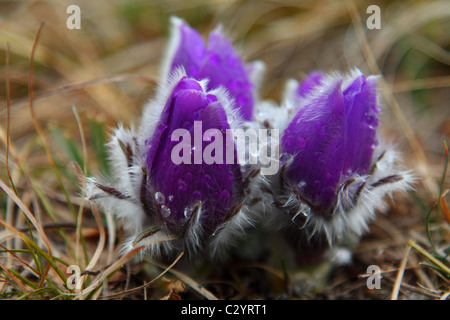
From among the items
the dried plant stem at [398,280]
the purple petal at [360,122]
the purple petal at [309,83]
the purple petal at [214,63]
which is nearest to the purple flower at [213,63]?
the purple petal at [214,63]

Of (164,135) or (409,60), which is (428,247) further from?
(409,60)

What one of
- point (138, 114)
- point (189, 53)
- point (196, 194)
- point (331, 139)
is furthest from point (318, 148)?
point (138, 114)

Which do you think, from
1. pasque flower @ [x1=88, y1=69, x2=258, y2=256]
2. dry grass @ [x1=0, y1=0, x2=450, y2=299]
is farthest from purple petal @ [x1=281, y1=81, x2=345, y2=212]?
dry grass @ [x1=0, y1=0, x2=450, y2=299]

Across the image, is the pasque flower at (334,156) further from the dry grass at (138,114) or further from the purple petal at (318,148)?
the dry grass at (138,114)
